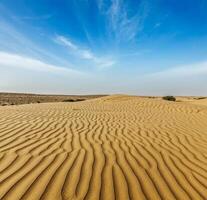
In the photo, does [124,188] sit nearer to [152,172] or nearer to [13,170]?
[152,172]

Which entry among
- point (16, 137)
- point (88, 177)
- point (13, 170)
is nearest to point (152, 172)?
point (88, 177)

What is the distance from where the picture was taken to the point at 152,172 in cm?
362

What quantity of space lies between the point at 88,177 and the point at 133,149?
5.45 ft

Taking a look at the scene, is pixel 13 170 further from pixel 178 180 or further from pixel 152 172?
pixel 178 180

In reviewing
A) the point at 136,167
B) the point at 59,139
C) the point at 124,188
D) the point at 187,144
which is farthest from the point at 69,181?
the point at 187,144

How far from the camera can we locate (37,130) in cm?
625

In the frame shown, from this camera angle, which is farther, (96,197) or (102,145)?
(102,145)

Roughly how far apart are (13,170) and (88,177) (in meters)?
1.06

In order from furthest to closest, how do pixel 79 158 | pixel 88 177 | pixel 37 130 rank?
pixel 37 130, pixel 79 158, pixel 88 177

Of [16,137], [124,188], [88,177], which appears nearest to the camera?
[124,188]

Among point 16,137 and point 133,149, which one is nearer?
point 133,149

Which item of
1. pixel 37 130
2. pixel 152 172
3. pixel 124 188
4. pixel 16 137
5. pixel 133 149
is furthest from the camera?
pixel 37 130

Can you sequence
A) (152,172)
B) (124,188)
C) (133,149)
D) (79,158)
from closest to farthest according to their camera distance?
1. (124,188)
2. (152,172)
3. (79,158)
4. (133,149)

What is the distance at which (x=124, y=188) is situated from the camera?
3047mm
